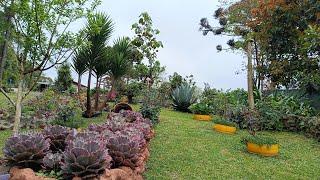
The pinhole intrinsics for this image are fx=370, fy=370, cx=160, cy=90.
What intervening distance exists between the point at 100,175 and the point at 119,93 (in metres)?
11.9

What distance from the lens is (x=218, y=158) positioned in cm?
604

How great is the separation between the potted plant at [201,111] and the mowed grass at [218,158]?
290 centimetres

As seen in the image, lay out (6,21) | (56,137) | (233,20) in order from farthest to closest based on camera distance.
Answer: (233,20) → (6,21) → (56,137)

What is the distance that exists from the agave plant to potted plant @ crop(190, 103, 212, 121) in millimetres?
568

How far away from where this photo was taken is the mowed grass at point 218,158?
201 inches

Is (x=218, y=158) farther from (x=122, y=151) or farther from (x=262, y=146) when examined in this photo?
(x=122, y=151)

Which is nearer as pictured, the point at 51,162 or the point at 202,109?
the point at 51,162

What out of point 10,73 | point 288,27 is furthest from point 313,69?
point 10,73

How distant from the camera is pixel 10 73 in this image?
5.50 m

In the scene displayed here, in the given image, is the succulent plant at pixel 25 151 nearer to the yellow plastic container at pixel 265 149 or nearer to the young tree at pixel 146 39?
the yellow plastic container at pixel 265 149

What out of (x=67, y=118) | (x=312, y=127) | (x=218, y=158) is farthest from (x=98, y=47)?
(x=312, y=127)

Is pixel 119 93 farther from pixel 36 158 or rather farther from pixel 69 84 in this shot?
pixel 36 158

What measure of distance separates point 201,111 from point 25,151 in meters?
9.42

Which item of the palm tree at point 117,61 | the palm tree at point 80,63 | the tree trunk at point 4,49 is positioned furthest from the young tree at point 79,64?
the tree trunk at point 4,49
